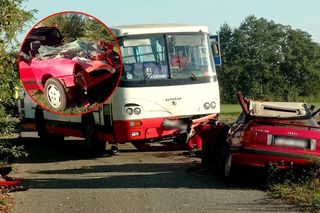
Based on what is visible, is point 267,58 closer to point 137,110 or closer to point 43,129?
point 43,129

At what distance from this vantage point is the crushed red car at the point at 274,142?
1034 cm

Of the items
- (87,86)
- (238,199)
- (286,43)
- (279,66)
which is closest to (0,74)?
(87,86)

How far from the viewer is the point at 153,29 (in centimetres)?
1532

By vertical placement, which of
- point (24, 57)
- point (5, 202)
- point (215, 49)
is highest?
point (24, 57)

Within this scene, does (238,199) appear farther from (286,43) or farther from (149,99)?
(286,43)

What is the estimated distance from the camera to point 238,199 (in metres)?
9.54

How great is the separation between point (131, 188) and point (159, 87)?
4932 millimetres

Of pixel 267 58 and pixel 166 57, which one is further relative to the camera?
pixel 267 58

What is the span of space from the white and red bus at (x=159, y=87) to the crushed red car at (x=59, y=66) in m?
3.64

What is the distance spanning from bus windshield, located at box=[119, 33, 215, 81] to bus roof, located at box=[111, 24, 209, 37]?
0.44 ft

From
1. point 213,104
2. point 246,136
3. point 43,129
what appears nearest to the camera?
point 246,136

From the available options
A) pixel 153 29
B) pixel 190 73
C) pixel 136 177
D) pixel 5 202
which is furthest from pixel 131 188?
pixel 153 29

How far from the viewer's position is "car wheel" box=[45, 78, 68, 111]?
998 centimetres

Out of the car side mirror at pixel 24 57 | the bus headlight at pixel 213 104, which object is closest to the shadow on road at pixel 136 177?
the bus headlight at pixel 213 104
